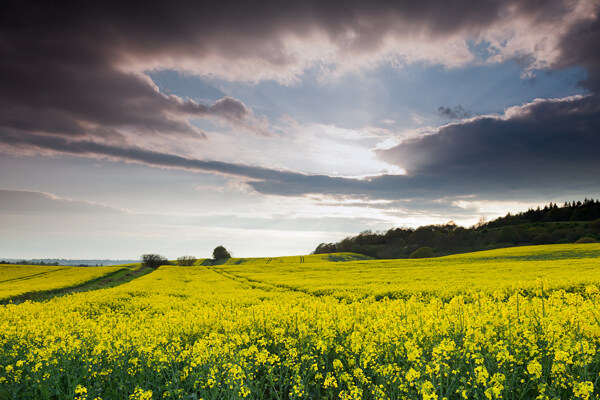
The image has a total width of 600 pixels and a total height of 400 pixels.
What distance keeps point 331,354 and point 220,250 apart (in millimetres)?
104150

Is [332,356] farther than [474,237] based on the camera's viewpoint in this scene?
No

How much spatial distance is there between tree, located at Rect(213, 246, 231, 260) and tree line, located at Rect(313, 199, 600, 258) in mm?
29153

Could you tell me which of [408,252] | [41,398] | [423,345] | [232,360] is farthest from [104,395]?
[408,252]

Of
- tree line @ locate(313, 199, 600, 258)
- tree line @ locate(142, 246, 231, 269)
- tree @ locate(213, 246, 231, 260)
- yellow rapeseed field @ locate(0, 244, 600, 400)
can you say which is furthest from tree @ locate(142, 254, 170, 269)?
yellow rapeseed field @ locate(0, 244, 600, 400)

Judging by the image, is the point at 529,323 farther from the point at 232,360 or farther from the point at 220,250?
the point at 220,250

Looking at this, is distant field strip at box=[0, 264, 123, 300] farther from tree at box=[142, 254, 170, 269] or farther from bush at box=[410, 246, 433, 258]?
bush at box=[410, 246, 433, 258]

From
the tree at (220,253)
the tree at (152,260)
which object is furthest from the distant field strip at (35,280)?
the tree at (220,253)

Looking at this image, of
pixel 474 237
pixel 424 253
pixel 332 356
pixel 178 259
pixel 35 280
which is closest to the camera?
pixel 332 356

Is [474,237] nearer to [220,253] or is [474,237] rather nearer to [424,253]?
[424,253]

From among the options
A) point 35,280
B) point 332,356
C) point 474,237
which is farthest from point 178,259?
point 332,356

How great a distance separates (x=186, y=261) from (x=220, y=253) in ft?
35.4

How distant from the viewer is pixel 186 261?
328ft

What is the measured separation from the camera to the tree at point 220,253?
105 m

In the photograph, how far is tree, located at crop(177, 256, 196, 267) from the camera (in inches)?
3903
